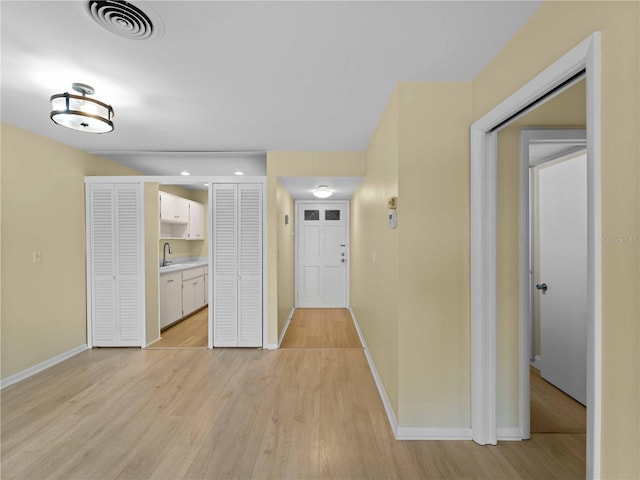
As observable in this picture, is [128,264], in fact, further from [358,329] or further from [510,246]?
[510,246]

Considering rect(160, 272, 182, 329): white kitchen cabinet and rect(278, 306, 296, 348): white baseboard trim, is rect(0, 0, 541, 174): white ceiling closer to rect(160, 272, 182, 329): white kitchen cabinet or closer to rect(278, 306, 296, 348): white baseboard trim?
rect(160, 272, 182, 329): white kitchen cabinet

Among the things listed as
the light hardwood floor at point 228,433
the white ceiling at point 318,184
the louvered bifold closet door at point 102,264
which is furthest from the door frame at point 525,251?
the louvered bifold closet door at point 102,264

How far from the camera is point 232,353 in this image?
11.2ft

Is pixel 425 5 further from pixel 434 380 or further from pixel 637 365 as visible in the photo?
pixel 434 380

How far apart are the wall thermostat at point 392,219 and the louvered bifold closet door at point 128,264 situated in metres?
3.18

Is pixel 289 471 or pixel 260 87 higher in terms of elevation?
pixel 260 87

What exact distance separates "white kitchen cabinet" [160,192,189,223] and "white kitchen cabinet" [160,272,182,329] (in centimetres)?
98

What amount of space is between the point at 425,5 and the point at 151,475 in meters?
2.92

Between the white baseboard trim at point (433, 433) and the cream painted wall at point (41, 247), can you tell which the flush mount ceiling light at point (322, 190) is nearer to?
A: the cream painted wall at point (41, 247)

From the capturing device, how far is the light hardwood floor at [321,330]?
3.74m

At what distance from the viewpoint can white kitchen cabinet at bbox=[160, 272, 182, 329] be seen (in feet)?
13.9

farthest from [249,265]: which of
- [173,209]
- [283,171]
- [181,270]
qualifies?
[173,209]

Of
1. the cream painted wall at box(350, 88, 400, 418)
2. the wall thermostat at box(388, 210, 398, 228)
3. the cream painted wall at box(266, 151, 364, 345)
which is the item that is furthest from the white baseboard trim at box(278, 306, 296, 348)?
the wall thermostat at box(388, 210, 398, 228)

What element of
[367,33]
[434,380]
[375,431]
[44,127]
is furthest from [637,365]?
[44,127]
